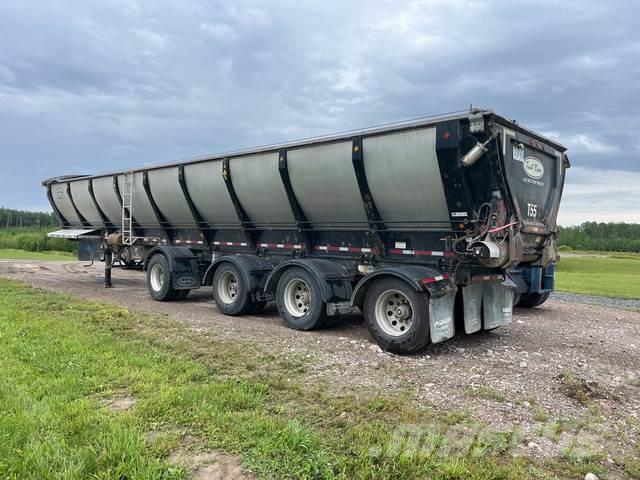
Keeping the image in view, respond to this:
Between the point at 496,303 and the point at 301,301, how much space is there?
133 inches

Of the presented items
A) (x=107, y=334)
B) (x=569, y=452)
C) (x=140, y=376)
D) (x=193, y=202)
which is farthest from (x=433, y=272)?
(x=193, y=202)

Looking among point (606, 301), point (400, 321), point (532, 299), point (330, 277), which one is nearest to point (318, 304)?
point (330, 277)

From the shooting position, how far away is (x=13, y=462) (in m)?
3.36

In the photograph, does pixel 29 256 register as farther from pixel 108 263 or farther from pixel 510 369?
pixel 510 369

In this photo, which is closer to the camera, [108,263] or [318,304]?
[318,304]

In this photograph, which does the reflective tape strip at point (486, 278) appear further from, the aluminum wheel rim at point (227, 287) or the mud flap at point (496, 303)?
the aluminum wheel rim at point (227, 287)

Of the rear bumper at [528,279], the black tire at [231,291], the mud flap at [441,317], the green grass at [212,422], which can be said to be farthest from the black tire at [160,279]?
the rear bumper at [528,279]

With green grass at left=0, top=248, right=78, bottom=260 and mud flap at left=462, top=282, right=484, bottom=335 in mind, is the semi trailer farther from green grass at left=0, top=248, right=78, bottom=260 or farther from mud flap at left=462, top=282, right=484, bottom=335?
green grass at left=0, top=248, right=78, bottom=260

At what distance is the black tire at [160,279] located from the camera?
11.6 meters

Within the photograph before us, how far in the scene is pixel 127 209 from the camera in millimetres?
13781

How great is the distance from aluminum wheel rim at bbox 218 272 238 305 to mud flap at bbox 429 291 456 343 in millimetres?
4785

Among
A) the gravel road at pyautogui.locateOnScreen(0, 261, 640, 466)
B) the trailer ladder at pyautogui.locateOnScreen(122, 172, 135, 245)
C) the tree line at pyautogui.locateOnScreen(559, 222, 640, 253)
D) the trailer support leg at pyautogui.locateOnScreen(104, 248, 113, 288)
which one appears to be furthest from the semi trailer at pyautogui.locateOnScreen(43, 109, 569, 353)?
the tree line at pyautogui.locateOnScreen(559, 222, 640, 253)

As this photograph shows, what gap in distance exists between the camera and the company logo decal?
7.46 meters

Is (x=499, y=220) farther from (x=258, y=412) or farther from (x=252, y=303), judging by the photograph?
(x=252, y=303)
